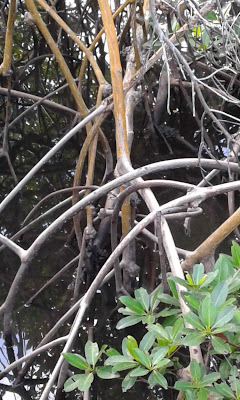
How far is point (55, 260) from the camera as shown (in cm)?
171

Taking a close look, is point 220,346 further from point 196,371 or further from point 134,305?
point 134,305

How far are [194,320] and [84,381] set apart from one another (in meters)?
0.24

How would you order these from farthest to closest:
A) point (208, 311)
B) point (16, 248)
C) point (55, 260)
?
point (55, 260) < point (16, 248) < point (208, 311)

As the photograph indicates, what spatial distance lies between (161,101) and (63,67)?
802 millimetres

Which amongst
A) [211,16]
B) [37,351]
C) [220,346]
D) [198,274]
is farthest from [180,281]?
[211,16]

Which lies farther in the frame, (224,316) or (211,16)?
(211,16)

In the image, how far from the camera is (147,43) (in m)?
1.74

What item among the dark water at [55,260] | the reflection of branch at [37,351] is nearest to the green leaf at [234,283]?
the reflection of branch at [37,351]

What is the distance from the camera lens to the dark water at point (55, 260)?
1.30 meters

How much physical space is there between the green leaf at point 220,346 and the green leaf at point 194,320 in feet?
0.09

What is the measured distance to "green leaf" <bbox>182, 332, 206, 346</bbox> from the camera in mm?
761

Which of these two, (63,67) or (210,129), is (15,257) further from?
(210,129)

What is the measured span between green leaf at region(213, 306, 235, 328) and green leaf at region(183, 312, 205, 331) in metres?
0.02

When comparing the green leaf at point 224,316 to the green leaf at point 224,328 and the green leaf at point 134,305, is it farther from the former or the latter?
the green leaf at point 134,305
